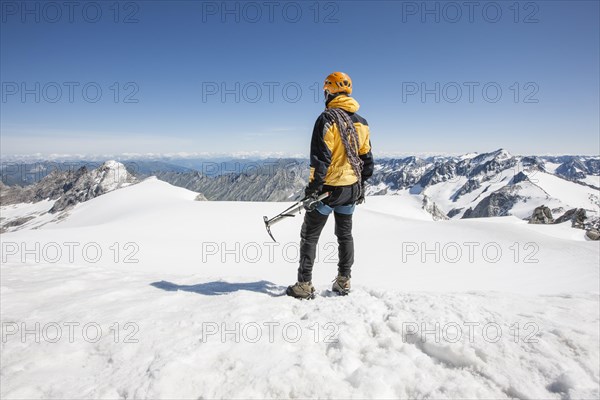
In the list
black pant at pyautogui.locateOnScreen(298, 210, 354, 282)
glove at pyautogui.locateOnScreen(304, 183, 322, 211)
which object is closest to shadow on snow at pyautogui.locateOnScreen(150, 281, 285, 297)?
black pant at pyautogui.locateOnScreen(298, 210, 354, 282)

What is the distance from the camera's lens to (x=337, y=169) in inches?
218

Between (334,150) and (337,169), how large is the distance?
35 centimetres

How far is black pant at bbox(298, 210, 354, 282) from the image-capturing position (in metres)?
5.72

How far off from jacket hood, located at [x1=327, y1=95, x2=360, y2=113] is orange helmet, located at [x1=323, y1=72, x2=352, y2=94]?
14cm

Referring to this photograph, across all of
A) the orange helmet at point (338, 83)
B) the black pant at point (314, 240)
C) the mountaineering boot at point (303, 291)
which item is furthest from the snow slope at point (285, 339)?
the orange helmet at point (338, 83)


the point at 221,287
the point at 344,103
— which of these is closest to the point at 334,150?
the point at 344,103

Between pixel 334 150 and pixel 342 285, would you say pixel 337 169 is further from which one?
pixel 342 285

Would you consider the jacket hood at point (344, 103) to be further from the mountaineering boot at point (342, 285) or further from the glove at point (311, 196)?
the mountaineering boot at point (342, 285)

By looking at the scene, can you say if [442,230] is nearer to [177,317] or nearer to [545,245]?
[545,245]

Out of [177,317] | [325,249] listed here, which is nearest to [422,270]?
[325,249]

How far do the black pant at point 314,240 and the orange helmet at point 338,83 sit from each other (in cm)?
226

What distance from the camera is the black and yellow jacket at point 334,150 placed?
17.1 feet

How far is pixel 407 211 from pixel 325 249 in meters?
36.9

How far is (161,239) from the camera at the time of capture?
53.1 feet
